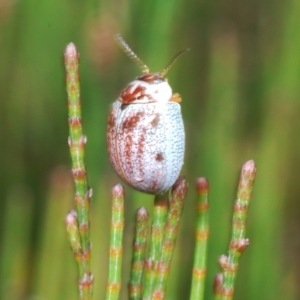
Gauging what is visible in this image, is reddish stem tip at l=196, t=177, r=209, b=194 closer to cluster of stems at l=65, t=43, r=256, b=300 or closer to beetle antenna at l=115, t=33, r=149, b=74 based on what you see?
cluster of stems at l=65, t=43, r=256, b=300

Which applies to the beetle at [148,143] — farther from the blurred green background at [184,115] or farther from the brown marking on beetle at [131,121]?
the blurred green background at [184,115]

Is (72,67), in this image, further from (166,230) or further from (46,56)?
(46,56)

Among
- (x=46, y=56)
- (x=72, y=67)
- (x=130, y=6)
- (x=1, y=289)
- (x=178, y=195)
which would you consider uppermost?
(x=130, y=6)

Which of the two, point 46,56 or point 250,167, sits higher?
point 46,56

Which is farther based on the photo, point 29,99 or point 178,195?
point 29,99

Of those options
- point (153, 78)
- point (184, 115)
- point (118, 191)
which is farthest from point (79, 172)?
point (184, 115)

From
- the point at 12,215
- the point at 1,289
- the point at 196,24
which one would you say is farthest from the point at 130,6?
the point at 1,289

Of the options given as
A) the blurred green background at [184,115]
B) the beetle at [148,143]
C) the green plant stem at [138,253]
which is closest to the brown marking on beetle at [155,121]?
the beetle at [148,143]
